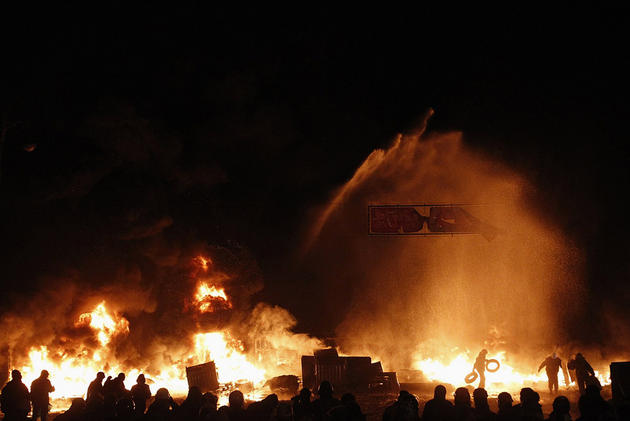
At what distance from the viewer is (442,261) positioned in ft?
115

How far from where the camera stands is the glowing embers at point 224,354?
88.1 ft

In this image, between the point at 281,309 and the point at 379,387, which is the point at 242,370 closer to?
the point at 281,309

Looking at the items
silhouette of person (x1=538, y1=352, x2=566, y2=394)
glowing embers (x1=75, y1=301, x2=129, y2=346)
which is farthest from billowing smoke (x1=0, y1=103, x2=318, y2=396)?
silhouette of person (x1=538, y1=352, x2=566, y2=394)

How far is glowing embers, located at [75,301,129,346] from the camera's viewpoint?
80.1ft

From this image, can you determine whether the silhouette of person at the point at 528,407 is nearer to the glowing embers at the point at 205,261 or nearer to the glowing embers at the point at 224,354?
the glowing embers at the point at 224,354

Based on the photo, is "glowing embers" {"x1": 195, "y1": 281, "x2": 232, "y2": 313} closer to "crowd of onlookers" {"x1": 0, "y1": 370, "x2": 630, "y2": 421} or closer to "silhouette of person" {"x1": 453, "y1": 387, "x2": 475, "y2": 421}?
"crowd of onlookers" {"x1": 0, "y1": 370, "x2": 630, "y2": 421}

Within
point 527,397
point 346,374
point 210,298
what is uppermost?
point 210,298

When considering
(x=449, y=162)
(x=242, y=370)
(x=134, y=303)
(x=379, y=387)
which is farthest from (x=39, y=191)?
(x=449, y=162)

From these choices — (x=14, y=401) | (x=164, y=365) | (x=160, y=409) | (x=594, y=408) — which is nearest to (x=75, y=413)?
(x=160, y=409)

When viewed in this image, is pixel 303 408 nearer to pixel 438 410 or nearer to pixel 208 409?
pixel 208 409

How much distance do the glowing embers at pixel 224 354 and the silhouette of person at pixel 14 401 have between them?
45.7 ft

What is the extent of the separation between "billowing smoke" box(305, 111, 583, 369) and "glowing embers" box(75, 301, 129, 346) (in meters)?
12.8

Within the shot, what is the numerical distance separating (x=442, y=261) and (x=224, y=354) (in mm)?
14955

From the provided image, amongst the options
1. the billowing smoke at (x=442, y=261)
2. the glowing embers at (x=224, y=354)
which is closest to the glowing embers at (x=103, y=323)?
the glowing embers at (x=224, y=354)
